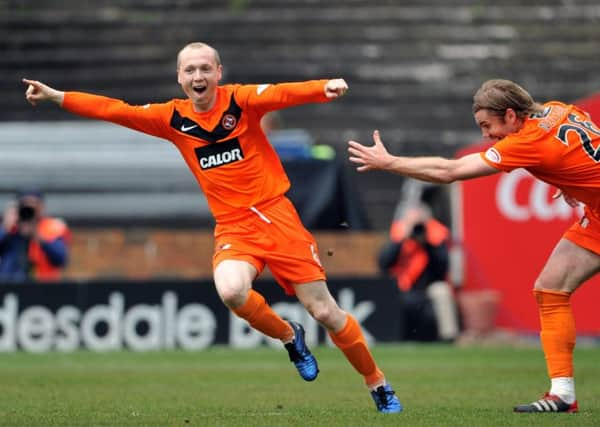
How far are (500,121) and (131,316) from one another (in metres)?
7.58

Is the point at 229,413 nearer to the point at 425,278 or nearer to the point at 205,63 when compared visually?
the point at 205,63

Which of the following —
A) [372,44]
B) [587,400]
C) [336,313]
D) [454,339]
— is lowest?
[454,339]

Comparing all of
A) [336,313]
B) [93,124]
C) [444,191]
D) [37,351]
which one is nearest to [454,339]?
[444,191]

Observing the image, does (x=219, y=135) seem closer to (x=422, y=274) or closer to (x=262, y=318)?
(x=262, y=318)

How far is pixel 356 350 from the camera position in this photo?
9.04m

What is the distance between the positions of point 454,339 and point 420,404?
6.75m

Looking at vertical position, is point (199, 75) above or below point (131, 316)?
above

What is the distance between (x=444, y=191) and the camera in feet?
58.2

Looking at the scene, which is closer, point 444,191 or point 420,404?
point 420,404

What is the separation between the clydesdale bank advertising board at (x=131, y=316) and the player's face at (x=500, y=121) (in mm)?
6992

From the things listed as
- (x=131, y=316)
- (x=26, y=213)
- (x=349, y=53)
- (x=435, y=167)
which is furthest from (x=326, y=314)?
(x=349, y=53)

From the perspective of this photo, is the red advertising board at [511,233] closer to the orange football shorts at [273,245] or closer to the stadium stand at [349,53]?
the stadium stand at [349,53]

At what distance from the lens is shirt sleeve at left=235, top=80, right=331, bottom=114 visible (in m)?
8.62

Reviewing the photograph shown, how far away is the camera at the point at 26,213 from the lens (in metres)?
15.8
